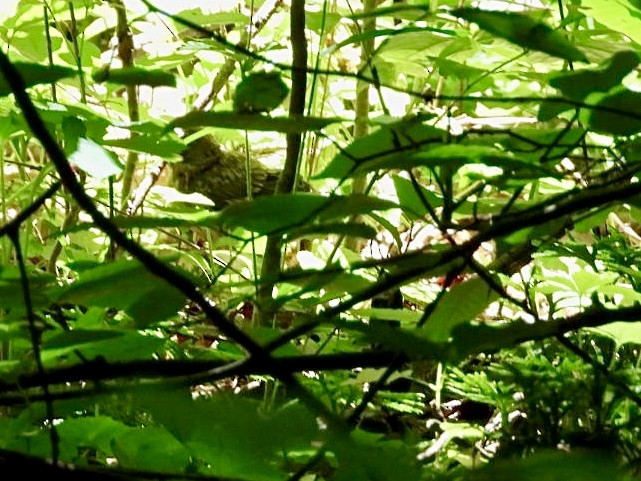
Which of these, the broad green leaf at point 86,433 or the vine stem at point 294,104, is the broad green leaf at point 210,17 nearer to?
the vine stem at point 294,104

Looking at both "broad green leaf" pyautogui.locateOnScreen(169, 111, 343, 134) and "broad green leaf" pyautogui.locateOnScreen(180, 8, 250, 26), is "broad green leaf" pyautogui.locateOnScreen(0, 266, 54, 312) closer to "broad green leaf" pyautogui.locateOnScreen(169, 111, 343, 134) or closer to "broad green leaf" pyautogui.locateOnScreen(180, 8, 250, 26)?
"broad green leaf" pyautogui.locateOnScreen(169, 111, 343, 134)

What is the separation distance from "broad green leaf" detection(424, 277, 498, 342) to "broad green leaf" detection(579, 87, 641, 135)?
0.32 feet

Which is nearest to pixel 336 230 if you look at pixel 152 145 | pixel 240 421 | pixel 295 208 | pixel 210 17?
pixel 295 208

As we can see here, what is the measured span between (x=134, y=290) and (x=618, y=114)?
23 cm

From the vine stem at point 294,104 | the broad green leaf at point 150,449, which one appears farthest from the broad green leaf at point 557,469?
the vine stem at point 294,104

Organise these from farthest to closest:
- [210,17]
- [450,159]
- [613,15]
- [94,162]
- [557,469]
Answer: [210,17]
[613,15]
[94,162]
[450,159]
[557,469]

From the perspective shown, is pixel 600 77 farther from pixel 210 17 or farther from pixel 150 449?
pixel 210 17

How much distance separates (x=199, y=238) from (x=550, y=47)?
4.84 ft

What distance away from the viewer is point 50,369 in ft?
1.35

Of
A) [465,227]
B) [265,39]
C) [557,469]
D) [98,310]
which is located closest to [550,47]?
[465,227]

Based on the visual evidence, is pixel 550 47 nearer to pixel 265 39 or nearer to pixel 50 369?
pixel 50 369

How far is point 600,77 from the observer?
371 mm

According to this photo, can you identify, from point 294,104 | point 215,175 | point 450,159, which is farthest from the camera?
point 215,175

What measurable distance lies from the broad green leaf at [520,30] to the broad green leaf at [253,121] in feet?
0.23
